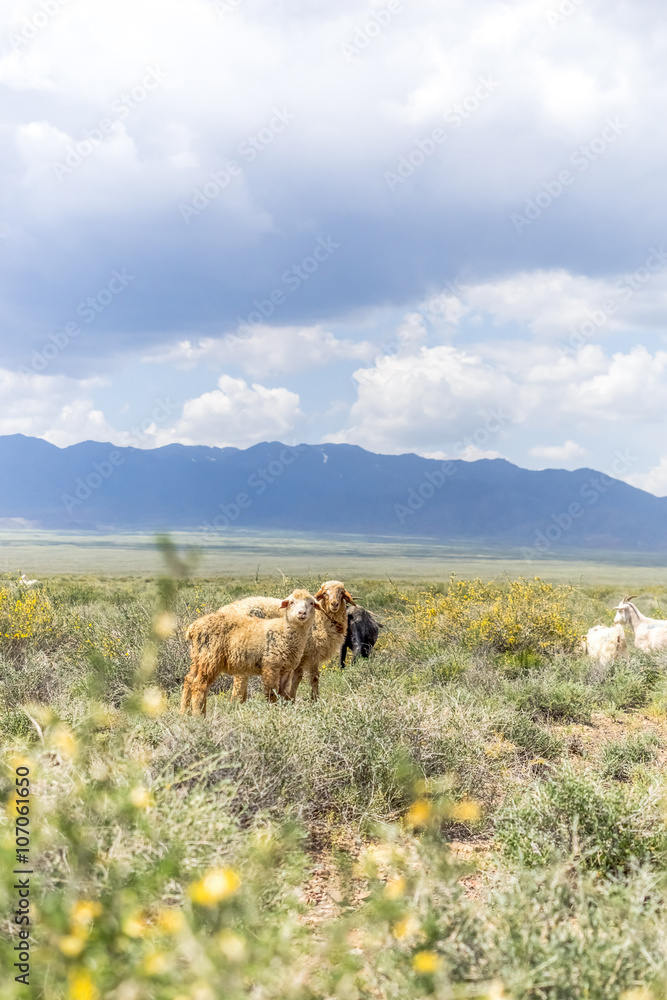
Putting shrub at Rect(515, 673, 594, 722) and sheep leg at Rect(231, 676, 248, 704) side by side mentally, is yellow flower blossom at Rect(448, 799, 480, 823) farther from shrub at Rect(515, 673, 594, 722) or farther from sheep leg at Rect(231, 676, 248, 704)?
shrub at Rect(515, 673, 594, 722)

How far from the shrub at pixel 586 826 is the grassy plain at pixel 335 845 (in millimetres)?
17

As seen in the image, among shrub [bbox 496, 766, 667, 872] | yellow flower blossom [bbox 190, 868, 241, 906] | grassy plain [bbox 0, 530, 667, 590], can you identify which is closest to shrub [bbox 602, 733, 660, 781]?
shrub [bbox 496, 766, 667, 872]

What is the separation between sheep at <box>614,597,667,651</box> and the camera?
44.9ft

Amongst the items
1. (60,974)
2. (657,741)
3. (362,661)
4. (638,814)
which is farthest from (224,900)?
(362,661)

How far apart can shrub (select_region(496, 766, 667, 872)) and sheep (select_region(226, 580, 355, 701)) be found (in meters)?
4.02

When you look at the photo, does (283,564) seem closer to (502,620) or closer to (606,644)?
(502,620)

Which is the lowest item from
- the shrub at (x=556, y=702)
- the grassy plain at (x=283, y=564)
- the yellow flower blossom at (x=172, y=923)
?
the grassy plain at (x=283, y=564)

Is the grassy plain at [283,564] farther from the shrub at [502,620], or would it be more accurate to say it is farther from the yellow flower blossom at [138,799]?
the shrub at [502,620]

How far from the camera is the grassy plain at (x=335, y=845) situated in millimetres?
2334

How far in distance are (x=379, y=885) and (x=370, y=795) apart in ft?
9.85

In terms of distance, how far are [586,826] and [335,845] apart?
1.83m

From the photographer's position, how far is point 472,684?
10.5 metres

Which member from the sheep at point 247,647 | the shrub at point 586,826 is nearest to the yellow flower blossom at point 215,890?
the shrub at point 586,826

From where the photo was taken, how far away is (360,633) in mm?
12414
